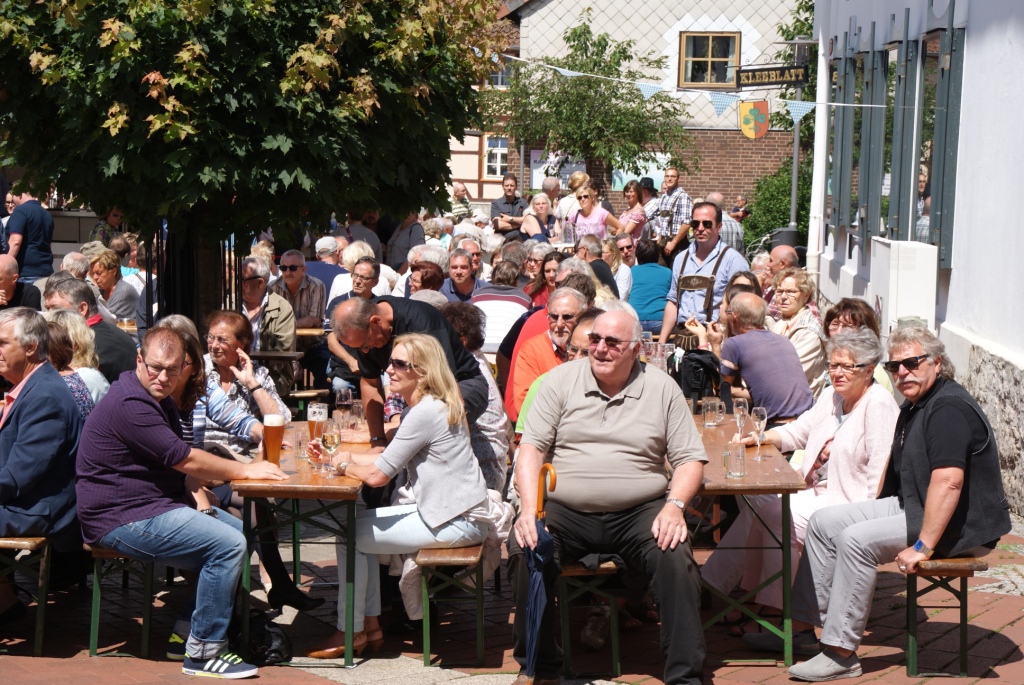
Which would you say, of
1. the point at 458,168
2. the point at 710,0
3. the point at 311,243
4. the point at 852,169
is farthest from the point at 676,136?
the point at 311,243

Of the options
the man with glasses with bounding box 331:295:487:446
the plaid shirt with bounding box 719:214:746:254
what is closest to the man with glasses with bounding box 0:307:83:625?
the man with glasses with bounding box 331:295:487:446

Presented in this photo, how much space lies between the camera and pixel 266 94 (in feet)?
22.2

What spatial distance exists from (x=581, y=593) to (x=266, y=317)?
4.79 metres

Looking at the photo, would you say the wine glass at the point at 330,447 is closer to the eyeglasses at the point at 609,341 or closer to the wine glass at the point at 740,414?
the eyeglasses at the point at 609,341

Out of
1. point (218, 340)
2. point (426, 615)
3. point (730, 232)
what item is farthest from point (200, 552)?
point (730, 232)

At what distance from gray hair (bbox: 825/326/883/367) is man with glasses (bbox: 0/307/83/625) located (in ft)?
11.4

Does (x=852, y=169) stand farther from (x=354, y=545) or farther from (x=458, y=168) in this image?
(x=458, y=168)

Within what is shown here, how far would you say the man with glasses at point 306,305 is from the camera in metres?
10.7

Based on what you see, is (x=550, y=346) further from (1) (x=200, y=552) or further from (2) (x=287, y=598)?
(1) (x=200, y=552)

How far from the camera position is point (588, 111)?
27.5 metres

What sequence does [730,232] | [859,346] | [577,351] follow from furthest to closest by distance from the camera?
1. [730,232]
2. [577,351]
3. [859,346]

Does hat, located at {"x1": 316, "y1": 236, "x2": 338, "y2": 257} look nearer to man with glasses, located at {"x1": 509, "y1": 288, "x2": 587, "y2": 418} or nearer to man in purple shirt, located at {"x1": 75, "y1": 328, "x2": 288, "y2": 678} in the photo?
man with glasses, located at {"x1": 509, "y1": 288, "x2": 587, "y2": 418}

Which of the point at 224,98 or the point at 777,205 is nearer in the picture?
the point at 224,98

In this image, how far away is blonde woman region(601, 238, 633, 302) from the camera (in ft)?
38.5
